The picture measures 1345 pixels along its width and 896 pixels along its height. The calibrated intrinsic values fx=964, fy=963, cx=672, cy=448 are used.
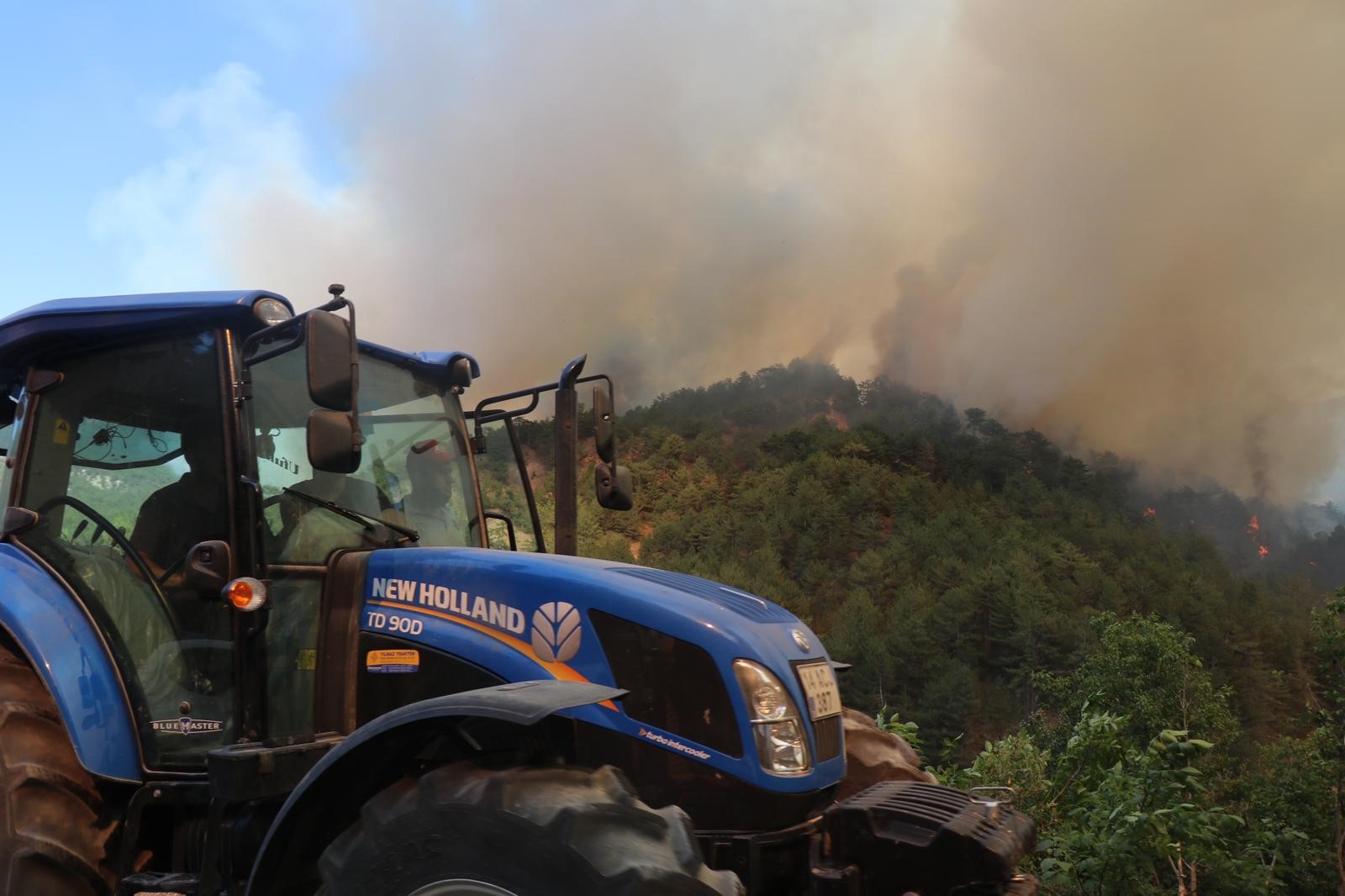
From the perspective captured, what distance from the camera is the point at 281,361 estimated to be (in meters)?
3.13

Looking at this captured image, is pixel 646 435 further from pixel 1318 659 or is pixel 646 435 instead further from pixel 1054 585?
pixel 1318 659

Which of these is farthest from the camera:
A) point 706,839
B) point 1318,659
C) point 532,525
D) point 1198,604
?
point 1198,604

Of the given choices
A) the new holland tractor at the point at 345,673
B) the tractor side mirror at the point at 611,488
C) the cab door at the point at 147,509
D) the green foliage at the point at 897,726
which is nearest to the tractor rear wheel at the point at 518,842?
the new holland tractor at the point at 345,673

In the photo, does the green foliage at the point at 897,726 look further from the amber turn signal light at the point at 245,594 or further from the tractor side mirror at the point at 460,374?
the amber turn signal light at the point at 245,594

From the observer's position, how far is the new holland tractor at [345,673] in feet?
6.79

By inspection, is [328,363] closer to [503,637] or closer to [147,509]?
[503,637]

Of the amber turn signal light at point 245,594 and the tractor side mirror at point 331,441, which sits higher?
the tractor side mirror at point 331,441

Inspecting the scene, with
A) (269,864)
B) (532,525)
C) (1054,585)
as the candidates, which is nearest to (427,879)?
(269,864)

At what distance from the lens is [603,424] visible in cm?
364

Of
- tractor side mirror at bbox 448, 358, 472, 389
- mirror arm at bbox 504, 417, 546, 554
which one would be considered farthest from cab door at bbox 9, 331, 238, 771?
mirror arm at bbox 504, 417, 546, 554

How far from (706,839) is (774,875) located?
0.21 m

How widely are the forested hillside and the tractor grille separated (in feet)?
6.17

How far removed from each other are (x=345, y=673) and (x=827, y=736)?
1.45 m

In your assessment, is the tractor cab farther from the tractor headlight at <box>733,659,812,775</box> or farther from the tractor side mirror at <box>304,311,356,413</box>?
the tractor headlight at <box>733,659,812,775</box>
